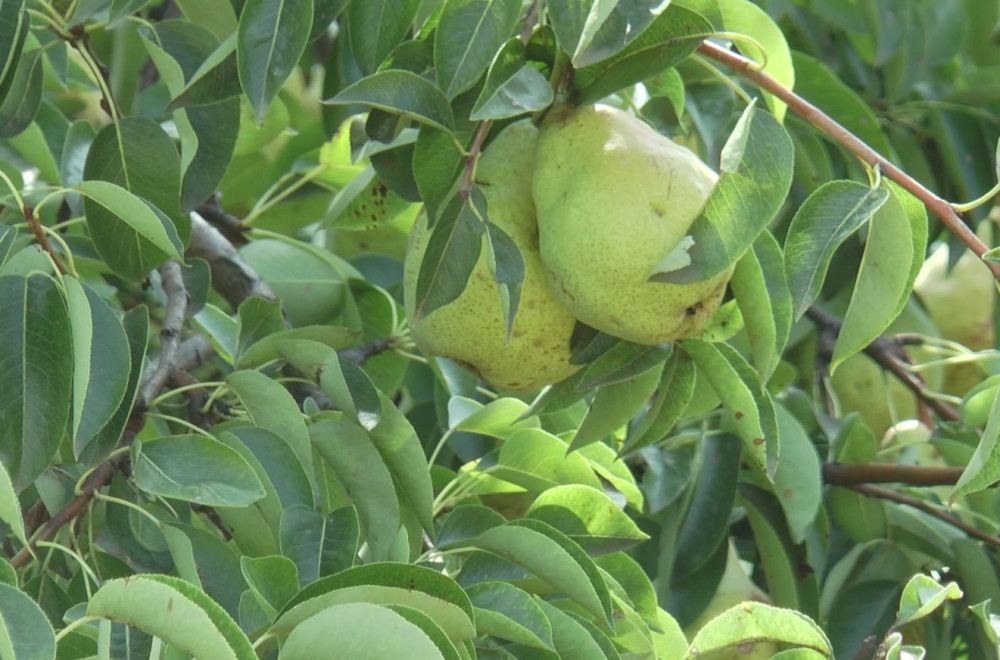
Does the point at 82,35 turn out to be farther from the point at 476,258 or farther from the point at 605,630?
the point at 605,630

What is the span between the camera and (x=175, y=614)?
2.64ft

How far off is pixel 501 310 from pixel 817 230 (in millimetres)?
267

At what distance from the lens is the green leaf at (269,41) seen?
3.63 ft

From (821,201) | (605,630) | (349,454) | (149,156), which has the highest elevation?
(821,201)

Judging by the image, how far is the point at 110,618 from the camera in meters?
0.85

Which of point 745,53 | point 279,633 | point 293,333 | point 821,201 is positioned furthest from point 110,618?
point 745,53

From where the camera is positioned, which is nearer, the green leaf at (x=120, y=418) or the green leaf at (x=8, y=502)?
the green leaf at (x=8, y=502)

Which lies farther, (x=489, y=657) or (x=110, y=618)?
(x=489, y=657)

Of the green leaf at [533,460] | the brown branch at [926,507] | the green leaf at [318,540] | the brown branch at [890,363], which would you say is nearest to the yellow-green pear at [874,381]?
the brown branch at [890,363]

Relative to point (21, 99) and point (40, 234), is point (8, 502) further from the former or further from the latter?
point (21, 99)

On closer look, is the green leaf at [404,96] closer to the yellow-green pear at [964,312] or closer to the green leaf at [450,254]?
the green leaf at [450,254]

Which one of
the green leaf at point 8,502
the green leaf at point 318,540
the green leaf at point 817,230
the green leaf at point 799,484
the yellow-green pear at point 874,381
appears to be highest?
the green leaf at point 817,230

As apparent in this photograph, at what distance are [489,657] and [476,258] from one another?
31cm

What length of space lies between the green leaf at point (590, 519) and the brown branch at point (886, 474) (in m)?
0.71
